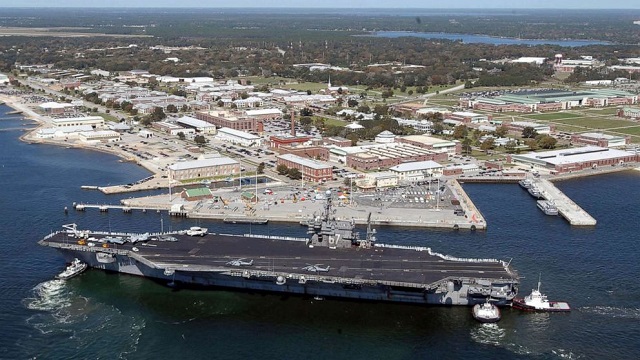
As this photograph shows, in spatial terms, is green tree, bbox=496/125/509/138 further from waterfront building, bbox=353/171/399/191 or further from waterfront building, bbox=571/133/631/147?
waterfront building, bbox=353/171/399/191

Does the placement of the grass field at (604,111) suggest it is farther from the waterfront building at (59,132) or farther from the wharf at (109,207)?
the wharf at (109,207)

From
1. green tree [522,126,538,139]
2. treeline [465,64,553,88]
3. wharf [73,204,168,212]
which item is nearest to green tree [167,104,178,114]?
wharf [73,204,168,212]

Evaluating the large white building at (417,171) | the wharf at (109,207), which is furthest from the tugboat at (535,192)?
the wharf at (109,207)

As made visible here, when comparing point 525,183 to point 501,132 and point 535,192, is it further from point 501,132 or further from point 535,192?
point 501,132

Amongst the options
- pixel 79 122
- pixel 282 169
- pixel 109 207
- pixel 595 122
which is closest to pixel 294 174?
pixel 282 169

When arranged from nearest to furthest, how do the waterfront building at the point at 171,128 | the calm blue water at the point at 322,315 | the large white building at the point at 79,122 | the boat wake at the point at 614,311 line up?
1. the calm blue water at the point at 322,315
2. the boat wake at the point at 614,311
3. the waterfront building at the point at 171,128
4. the large white building at the point at 79,122

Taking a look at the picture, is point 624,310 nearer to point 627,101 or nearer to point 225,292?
point 225,292
